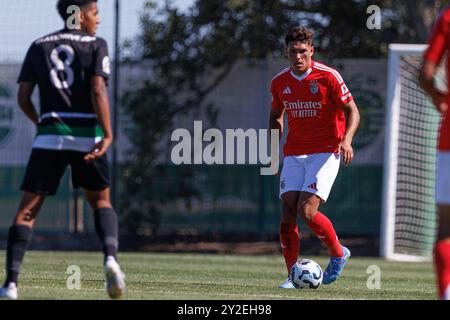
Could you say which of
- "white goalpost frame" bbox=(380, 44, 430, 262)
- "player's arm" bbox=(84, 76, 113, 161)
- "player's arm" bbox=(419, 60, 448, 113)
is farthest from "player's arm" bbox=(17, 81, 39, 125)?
"white goalpost frame" bbox=(380, 44, 430, 262)

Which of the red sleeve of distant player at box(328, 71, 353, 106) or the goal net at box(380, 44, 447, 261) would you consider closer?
the red sleeve of distant player at box(328, 71, 353, 106)

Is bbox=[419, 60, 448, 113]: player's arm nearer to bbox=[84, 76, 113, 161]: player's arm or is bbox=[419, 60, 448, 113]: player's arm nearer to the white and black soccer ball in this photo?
bbox=[84, 76, 113, 161]: player's arm

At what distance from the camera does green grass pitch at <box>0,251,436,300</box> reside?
8453mm

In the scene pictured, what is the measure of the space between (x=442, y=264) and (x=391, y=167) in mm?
11637

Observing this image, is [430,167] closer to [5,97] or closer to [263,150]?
[263,150]

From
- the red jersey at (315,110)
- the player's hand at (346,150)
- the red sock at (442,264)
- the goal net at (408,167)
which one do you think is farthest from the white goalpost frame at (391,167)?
the red sock at (442,264)

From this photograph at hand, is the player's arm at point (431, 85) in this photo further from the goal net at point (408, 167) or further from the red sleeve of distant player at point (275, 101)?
the goal net at point (408, 167)

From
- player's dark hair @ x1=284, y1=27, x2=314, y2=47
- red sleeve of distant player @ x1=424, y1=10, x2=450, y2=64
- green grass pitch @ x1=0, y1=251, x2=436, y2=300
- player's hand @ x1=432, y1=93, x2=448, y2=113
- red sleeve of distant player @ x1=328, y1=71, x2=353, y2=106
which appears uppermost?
player's dark hair @ x1=284, y1=27, x2=314, y2=47

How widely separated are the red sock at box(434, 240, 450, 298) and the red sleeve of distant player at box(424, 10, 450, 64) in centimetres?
112

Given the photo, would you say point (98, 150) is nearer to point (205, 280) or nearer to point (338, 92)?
point (338, 92)

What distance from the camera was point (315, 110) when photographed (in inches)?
392

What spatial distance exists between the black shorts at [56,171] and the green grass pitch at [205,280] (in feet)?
2.63

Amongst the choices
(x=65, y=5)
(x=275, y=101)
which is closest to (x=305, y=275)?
(x=275, y=101)

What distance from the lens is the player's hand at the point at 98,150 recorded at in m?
7.76
